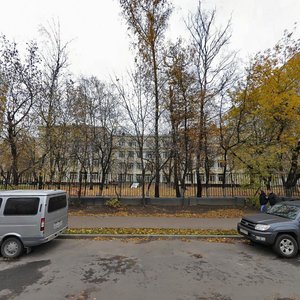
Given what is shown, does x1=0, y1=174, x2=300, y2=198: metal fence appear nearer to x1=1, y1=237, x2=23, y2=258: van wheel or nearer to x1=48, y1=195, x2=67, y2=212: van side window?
x1=48, y1=195, x2=67, y2=212: van side window

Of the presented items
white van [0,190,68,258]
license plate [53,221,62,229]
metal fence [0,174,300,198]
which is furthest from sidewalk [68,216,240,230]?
white van [0,190,68,258]

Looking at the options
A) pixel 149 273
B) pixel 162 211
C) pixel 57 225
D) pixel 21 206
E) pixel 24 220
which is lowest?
pixel 149 273

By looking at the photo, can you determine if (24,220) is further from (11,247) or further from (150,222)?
(150,222)

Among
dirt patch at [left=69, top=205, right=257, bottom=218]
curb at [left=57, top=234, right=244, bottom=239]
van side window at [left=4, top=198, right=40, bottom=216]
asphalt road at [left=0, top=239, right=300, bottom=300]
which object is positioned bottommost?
asphalt road at [left=0, top=239, right=300, bottom=300]

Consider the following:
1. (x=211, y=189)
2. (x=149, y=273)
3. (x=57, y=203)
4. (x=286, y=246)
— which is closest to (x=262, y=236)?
(x=286, y=246)

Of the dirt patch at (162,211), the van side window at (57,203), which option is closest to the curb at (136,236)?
the van side window at (57,203)

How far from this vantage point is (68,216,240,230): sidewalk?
10250mm

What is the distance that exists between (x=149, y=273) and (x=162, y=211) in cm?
832

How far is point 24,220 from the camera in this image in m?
6.70

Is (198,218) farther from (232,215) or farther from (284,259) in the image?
(284,259)

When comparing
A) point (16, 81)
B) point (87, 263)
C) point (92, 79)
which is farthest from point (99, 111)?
point (87, 263)

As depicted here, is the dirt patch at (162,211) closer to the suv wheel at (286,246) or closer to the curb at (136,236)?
the curb at (136,236)

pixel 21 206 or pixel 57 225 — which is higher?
pixel 21 206

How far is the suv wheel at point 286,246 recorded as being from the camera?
6707 millimetres
